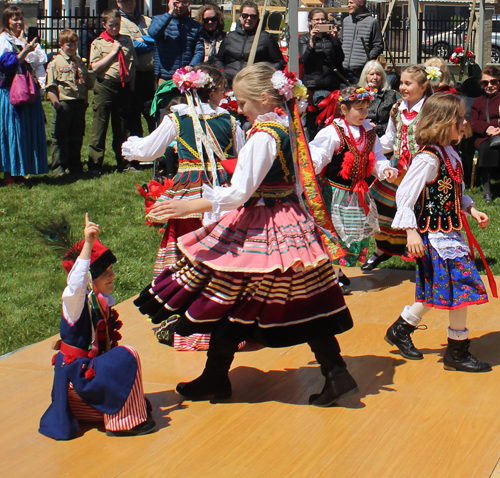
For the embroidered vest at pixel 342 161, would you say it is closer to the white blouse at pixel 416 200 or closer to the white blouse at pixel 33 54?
the white blouse at pixel 416 200

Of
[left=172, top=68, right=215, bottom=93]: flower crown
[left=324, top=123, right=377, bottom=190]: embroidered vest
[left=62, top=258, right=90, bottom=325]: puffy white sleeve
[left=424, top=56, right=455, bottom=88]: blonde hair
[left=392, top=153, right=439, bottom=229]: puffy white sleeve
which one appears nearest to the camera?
[left=62, top=258, right=90, bottom=325]: puffy white sleeve

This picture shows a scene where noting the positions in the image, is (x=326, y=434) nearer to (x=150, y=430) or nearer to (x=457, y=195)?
(x=150, y=430)

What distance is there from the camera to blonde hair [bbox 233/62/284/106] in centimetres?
371

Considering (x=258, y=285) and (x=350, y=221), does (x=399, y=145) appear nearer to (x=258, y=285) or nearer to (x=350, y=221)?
(x=350, y=221)

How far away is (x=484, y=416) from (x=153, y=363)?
80.5 inches

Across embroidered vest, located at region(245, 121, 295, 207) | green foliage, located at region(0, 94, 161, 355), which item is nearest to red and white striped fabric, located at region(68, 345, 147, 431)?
embroidered vest, located at region(245, 121, 295, 207)

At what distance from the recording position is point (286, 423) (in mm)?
3621

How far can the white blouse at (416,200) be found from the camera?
4.11 m

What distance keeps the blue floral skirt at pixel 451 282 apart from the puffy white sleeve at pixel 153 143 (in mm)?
1870

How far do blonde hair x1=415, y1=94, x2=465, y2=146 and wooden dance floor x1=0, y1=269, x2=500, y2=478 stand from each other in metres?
1.38

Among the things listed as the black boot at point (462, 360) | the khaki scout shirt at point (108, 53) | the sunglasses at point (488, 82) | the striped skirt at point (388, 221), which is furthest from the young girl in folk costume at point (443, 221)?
the khaki scout shirt at point (108, 53)

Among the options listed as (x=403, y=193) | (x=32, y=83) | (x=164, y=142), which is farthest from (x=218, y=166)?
(x=32, y=83)

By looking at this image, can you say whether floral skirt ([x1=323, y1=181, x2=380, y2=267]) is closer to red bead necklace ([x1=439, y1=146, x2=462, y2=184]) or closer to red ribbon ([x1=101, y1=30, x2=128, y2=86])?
red bead necklace ([x1=439, y1=146, x2=462, y2=184])

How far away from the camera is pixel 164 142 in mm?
4895
